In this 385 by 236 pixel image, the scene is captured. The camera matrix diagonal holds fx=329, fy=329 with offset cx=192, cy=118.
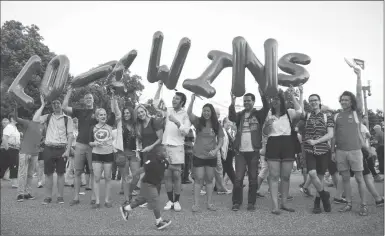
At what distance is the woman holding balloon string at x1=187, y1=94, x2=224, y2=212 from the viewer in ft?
17.9

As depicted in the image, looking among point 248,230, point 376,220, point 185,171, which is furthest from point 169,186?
point 185,171

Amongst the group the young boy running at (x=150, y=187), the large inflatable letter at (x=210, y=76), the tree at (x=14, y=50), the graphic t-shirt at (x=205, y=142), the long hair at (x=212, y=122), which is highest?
the tree at (x=14, y=50)

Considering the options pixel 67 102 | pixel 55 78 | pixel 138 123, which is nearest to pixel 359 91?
pixel 138 123

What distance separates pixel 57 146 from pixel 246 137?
11.6 feet

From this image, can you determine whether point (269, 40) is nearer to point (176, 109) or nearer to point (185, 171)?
point (176, 109)

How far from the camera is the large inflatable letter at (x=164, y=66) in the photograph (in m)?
5.41

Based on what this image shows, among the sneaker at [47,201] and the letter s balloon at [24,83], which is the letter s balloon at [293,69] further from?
the sneaker at [47,201]

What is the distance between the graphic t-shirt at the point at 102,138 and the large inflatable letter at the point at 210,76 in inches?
70.7

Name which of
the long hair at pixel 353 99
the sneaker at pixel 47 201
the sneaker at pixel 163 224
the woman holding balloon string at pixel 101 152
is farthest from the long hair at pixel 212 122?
the sneaker at pixel 47 201

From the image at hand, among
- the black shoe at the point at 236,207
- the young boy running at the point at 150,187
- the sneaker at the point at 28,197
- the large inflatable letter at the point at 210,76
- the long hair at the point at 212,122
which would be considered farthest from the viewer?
the sneaker at the point at 28,197

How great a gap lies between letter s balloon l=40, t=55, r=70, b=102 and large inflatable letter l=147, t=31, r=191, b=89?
4.84 ft

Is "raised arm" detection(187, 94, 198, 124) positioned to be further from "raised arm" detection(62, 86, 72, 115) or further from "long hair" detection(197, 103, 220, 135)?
"raised arm" detection(62, 86, 72, 115)

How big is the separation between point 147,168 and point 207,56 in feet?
7.26

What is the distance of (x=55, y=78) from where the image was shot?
19.3 feet
